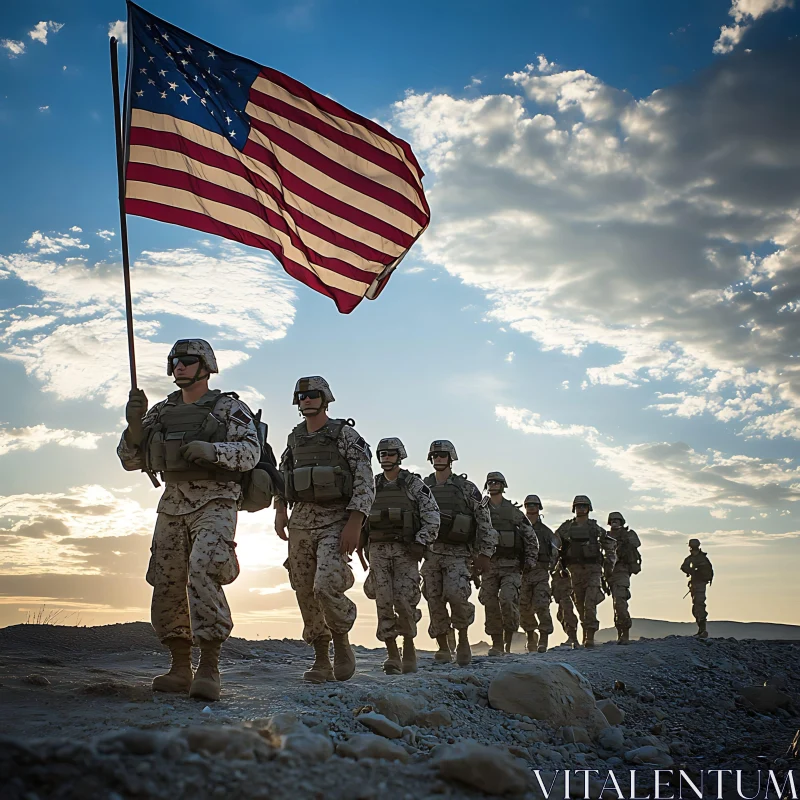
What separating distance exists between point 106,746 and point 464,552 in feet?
27.7

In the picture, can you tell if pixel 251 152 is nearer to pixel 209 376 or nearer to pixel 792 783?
pixel 209 376

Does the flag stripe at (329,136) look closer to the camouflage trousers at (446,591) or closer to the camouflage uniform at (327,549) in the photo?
the camouflage uniform at (327,549)

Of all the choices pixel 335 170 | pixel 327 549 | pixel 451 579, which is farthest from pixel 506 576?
pixel 335 170

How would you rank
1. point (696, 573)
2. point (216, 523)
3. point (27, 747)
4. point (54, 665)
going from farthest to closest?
1. point (696, 573)
2. point (54, 665)
3. point (216, 523)
4. point (27, 747)

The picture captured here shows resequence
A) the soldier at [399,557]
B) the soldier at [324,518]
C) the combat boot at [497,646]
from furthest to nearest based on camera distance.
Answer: the combat boot at [497,646] → the soldier at [399,557] → the soldier at [324,518]

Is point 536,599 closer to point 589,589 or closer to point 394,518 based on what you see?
point 589,589

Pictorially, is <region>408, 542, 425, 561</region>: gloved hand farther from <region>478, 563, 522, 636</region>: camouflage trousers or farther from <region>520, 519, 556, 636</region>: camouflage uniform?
<region>520, 519, 556, 636</region>: camouflage uniform

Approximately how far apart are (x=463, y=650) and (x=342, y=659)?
12.9ft

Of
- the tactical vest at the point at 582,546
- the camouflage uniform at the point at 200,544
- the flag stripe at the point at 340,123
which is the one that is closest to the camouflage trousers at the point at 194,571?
the camouflage uniform at the point at 200,544

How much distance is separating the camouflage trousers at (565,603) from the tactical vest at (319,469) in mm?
12325

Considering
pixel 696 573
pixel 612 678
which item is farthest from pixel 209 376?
pixel 696 573

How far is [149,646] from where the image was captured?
12.7 metres

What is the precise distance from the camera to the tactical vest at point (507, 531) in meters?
14.1

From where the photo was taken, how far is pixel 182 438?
6316 mm
